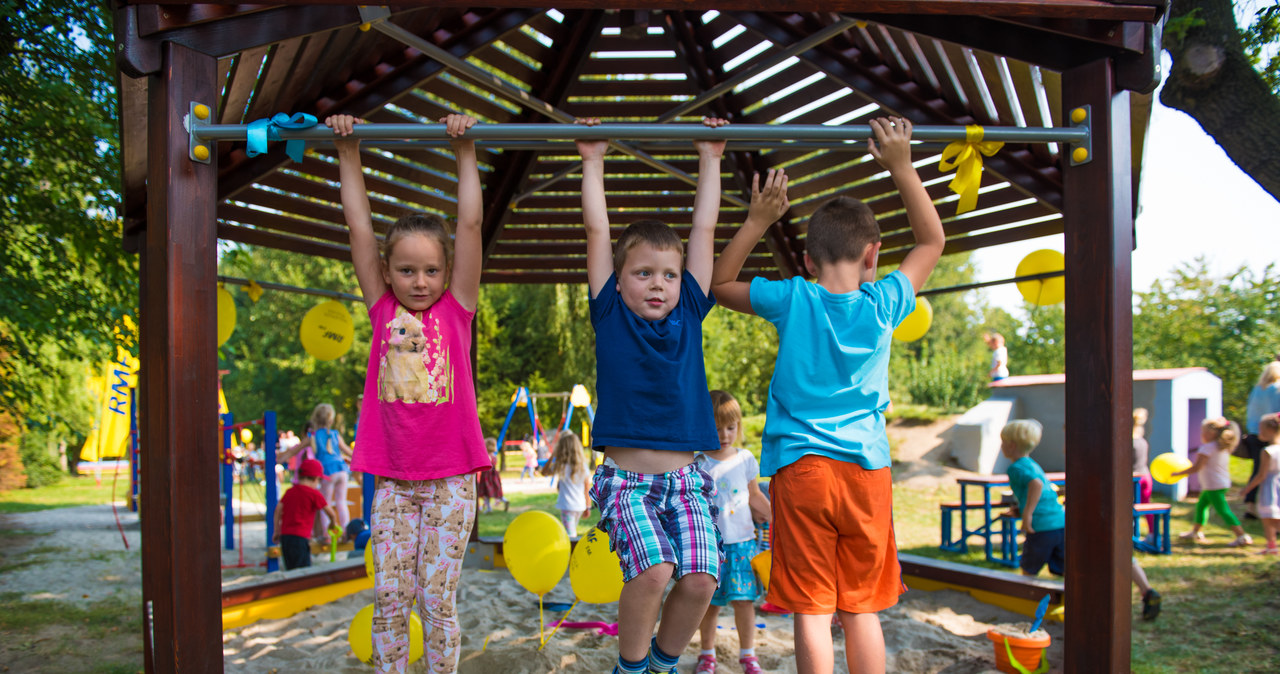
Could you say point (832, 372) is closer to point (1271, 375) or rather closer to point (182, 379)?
point (182, 379)

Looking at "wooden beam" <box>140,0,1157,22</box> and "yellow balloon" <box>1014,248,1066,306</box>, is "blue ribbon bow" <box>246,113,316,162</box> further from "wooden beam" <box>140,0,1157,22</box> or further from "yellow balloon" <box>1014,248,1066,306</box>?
"yellow balloon" <box>1014,248,1066,306</box>

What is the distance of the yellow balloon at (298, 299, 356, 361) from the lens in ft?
21.6

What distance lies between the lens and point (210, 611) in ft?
8.10

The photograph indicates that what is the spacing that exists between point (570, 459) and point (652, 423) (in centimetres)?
640

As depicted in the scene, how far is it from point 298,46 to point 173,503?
2234 millimetres

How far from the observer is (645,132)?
8.43 feet

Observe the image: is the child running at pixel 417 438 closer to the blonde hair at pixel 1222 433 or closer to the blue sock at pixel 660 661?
the blue sock at pixel 660 661

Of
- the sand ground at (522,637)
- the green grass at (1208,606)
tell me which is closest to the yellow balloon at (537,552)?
the sand ground at (522,637)

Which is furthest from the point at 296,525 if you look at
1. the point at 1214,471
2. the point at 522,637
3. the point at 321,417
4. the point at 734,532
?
the point at 1214,471

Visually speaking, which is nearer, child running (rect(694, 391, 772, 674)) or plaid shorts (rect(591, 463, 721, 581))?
plaid shorts (rect(591, 463, 721, 581))

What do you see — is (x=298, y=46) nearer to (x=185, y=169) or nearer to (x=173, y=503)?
(x=185, y=169)

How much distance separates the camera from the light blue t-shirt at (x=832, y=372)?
8.48ft

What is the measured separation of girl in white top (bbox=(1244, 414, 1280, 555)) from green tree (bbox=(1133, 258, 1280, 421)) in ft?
35.4

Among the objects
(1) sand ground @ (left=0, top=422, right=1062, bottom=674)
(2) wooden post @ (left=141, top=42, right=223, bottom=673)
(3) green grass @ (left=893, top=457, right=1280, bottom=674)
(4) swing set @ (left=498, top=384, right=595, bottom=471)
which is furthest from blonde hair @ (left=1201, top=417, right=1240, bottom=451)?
(2) wooden post @ (left=141, top=42, right=223, bottom=673)
